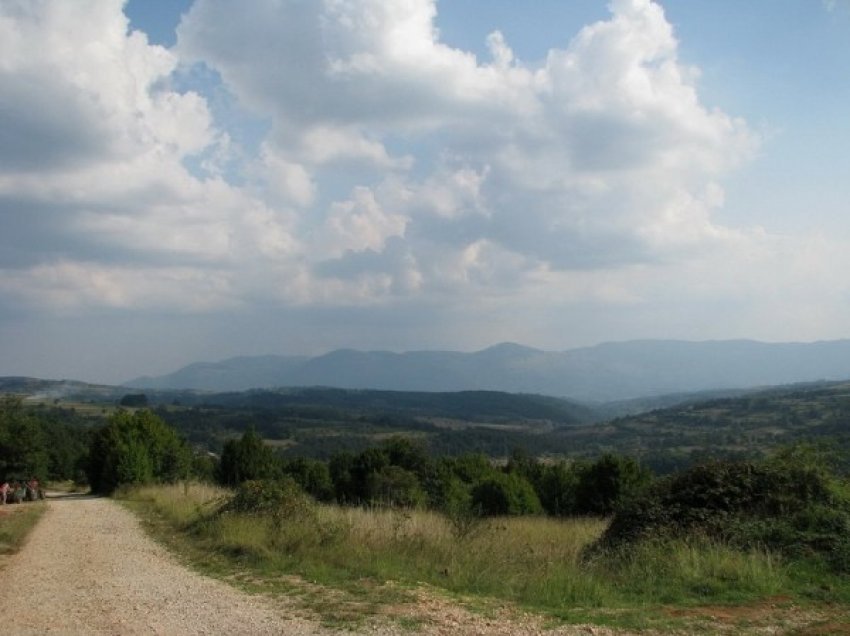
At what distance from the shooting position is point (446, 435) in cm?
14725

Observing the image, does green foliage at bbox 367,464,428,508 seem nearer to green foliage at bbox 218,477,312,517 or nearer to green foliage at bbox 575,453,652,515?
green foliage at bbox 575,453,652,515

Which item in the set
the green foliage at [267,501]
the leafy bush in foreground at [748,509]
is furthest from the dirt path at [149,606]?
the leafy bush in foreground at [748,509]

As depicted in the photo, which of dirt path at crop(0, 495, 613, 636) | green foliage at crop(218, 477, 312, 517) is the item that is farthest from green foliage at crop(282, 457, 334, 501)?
dirt path at crop(0, 495, 613, 636)

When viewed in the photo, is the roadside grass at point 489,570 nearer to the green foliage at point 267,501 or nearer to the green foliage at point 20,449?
the green foliage at point 267,501

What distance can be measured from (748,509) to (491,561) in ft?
16.6

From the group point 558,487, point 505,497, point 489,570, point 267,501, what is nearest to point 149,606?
point 489,570

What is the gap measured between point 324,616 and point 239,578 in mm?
2851

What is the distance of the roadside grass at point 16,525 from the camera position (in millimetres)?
14027

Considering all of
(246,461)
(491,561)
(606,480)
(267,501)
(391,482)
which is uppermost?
(267,501)

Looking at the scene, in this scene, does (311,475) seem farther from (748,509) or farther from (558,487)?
(748,509)

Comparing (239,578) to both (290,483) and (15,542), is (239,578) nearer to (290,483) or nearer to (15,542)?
(290,483)

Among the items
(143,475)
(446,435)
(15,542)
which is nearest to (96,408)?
(446,435)

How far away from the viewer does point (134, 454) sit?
30906mm

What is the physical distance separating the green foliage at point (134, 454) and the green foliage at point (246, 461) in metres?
10.4
